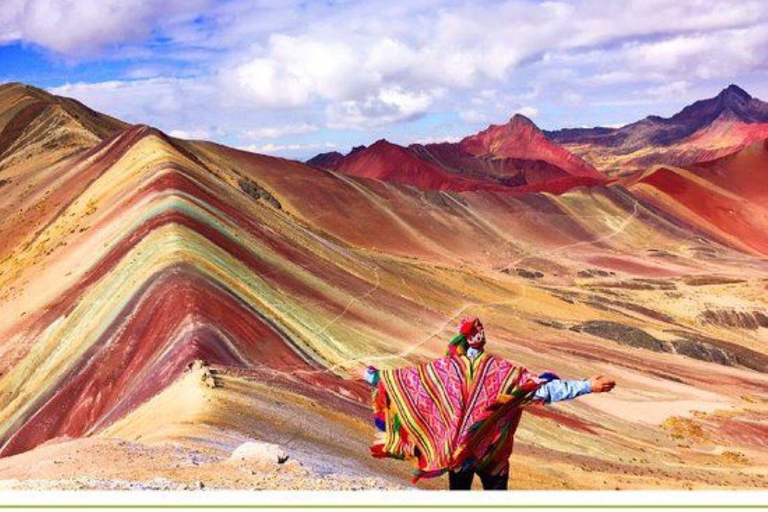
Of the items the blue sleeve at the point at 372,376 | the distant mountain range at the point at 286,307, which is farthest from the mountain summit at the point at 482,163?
the blue sleeve at the point at 372,376

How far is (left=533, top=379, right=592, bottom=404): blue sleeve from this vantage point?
688 cm

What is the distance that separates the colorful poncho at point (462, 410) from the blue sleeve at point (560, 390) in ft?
0.22

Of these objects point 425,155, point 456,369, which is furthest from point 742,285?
point 425,155

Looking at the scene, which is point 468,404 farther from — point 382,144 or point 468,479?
point 382,144

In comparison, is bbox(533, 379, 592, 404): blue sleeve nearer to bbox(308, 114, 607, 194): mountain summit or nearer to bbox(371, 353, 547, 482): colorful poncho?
bbox(371, 353, 547, 482): colorful poncho

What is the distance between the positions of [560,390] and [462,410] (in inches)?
33.6

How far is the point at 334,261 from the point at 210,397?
92.5 ft

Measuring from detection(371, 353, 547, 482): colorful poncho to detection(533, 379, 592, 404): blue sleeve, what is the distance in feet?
0.22

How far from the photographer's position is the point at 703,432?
32406mm

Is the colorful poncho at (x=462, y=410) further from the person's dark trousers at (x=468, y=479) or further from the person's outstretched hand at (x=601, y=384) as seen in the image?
the person's outstretched hand at (x=601, y=384)

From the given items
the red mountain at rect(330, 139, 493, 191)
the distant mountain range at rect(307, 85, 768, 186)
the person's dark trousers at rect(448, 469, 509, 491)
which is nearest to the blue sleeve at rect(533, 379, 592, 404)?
the person's dark trousers at rect(448, 469, 509, 491)

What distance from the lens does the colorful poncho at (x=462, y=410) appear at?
23.2ft

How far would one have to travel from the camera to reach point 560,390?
22.9 feet
